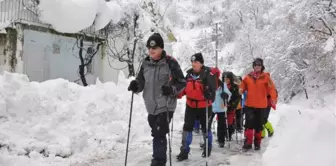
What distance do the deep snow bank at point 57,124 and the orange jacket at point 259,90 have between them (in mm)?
2650

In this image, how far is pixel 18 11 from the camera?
52.6 feet

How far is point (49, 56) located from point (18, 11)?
291cm

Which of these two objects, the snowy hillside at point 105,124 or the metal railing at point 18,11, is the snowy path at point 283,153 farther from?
the metal railing at point 18,11

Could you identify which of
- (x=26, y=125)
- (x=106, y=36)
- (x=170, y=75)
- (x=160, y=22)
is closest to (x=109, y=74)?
(x=106, y=36)

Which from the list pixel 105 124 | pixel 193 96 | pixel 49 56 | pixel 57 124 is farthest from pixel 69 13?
pixel 193 96

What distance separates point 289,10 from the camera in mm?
24750

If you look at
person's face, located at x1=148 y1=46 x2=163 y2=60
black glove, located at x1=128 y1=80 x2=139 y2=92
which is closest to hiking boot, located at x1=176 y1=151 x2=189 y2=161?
black glove, located at x1=128 y1=80 x2=139 y2=92

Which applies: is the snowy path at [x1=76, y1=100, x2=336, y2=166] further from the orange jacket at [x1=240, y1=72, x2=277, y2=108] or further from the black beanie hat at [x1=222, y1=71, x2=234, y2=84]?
the black beanie hat at [x1=222, y1=71, x2=234, y2=84]

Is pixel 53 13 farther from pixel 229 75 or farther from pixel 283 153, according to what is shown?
pixel 283 153

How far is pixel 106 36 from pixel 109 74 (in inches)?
115

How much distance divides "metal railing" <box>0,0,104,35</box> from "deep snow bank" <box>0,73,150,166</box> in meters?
7.98

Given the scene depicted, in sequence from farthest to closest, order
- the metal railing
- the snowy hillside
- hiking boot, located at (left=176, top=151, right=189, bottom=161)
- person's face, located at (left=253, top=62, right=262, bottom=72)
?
the metal railing
person's face, located at (left=253, top=62, right=262, bottom=72)
hiking boot, located at (left=176, top=151, right=189, bottom=161)
the snowy hillside

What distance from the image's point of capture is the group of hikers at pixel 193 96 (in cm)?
528

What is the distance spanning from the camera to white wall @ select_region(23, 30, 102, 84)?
56.3 feet
